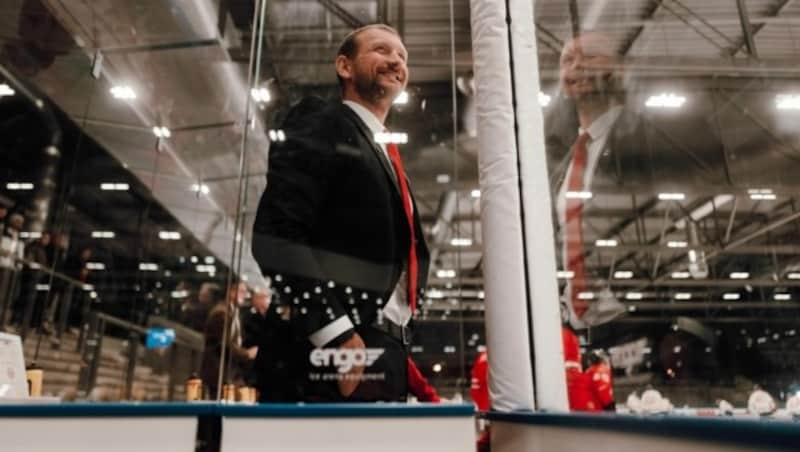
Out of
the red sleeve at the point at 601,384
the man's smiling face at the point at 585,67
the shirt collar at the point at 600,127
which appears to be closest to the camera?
the red sleeve at the point at 601,384

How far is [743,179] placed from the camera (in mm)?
8328

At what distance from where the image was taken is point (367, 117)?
1902 millimetres

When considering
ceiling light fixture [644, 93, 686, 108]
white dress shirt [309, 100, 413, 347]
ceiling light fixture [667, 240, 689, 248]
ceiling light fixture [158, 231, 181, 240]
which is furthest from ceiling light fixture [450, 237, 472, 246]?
ceiling light fixture [667, 240, 689, 248]

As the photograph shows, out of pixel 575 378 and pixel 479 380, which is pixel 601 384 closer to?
pixel 575 378

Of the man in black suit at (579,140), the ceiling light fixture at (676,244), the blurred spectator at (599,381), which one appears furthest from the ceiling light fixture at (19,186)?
the ceiling light fixture at (676,244)

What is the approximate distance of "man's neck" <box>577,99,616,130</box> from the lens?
2806 millimetres

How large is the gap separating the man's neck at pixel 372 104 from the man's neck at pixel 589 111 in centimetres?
126

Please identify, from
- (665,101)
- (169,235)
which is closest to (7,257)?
(169,235)

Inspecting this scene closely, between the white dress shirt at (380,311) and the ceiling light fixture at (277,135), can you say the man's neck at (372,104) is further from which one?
the ceiling light fixture at (277,135)

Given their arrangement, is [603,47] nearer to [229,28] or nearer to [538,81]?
[538,81]

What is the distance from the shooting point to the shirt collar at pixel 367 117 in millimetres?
1890

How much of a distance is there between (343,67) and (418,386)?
1.12 meters

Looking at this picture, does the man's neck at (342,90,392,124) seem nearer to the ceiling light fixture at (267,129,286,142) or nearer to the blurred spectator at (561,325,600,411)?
the ceiling light fixture at (267,129,286,142)

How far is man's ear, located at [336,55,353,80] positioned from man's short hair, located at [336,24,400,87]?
13 millimetres
